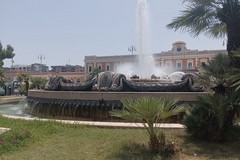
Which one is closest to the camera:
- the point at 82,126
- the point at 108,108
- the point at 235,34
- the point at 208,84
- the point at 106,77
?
the point at 208,84

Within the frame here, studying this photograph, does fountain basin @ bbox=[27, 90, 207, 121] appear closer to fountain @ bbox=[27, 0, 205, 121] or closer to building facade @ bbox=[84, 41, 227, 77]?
fountain @ bbox=[27, 0, 205, 121]

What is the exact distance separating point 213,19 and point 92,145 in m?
4.76

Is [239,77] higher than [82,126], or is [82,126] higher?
[239,77]

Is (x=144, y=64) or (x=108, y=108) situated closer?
(x=108, y=108)

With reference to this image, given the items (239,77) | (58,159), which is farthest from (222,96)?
(58,159)

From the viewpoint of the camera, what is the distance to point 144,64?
26.9 m

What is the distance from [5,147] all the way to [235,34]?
6.12 metres

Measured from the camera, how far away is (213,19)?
8.48m

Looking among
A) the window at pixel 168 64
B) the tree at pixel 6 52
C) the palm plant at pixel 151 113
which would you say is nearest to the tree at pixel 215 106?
the palm plant at pixel 151 113

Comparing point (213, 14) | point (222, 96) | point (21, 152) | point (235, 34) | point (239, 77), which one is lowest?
point (21, 152)

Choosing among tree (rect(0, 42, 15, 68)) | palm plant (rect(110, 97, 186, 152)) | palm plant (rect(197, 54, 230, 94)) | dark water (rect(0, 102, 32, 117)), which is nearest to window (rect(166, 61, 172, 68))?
tree (rect(0, 42, 15, 68))

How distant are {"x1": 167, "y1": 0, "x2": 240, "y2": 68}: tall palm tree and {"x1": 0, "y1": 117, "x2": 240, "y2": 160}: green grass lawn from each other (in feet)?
7.43

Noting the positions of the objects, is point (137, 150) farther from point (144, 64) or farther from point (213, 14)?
point (144, 64)

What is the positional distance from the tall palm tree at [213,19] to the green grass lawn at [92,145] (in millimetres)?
2265
